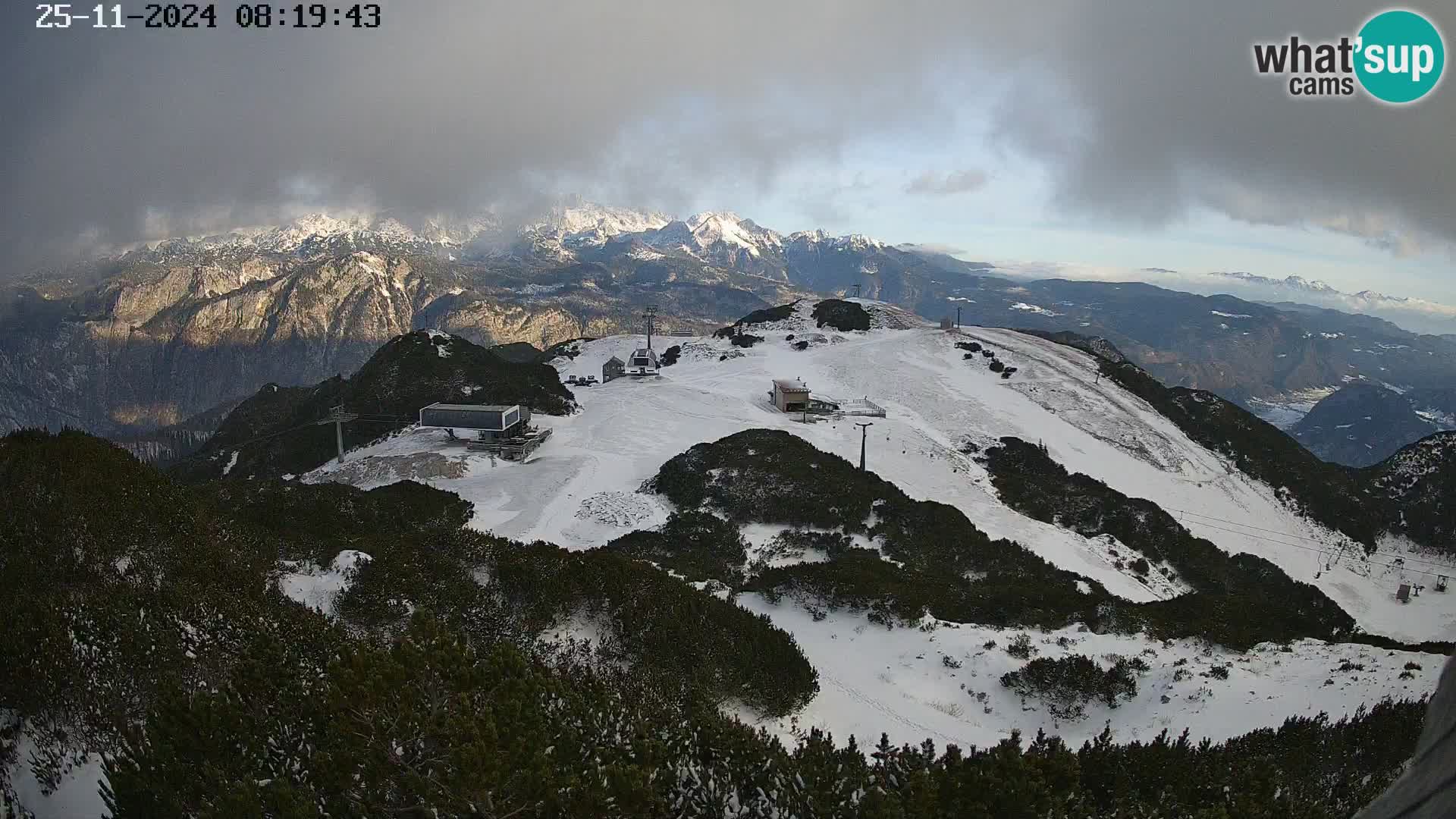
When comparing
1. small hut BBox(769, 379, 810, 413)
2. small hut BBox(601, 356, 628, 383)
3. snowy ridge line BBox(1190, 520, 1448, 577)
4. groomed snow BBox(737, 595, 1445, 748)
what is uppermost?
small hut BBox(601, 356, 628, 383)

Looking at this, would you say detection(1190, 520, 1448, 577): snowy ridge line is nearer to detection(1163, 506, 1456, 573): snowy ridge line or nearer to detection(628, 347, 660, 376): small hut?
detection(1163, 506, 1456, 573): snowy ridge line

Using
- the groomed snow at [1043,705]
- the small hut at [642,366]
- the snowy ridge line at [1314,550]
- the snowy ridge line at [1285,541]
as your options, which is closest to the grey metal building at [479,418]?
the small hut at [642,366]

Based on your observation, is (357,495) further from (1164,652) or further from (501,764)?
(1164,652)

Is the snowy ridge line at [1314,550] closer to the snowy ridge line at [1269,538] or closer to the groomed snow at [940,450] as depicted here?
the snowy ridge line at [1269,538]

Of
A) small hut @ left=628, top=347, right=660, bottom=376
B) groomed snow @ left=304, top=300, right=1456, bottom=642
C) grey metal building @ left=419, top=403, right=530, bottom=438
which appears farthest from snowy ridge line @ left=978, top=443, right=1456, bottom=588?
small hut @ left=628, top=347, right=660, bottom=376

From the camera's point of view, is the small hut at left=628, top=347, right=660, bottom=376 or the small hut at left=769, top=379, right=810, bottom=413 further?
the small hut at left=628, top=347, right=660, bottom=376
